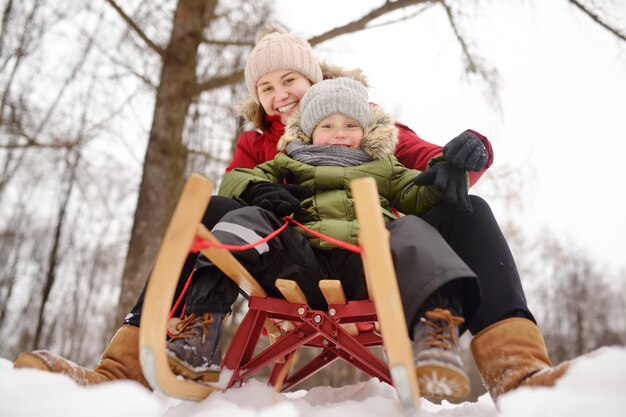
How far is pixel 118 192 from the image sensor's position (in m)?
5.25

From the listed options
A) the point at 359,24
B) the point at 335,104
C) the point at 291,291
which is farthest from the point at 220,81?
the point at 291,291

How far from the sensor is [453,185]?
46.1 inches

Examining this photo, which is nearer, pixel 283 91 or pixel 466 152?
pixel 466 152

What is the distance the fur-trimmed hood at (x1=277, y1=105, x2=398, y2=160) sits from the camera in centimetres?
149

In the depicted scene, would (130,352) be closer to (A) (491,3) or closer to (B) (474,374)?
(A) (491,3)

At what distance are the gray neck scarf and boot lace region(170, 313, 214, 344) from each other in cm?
62

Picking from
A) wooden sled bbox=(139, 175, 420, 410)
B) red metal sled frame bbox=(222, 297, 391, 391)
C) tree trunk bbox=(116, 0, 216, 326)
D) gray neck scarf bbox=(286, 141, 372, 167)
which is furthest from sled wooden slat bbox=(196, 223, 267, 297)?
tree trunk bbox=(116, 0, 216, 326)

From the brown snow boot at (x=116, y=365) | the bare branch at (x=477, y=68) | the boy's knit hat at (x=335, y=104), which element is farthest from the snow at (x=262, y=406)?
the bare branch at (x=477, y=68)

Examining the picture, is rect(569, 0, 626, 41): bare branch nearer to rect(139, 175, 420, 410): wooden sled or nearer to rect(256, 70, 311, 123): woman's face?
rect(256, 70, 311, 123): woman's face

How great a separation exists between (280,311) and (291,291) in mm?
142

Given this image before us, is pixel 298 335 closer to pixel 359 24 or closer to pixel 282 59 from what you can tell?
pixel 282 59

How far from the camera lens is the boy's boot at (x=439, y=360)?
88cm

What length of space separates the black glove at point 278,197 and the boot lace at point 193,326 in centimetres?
35

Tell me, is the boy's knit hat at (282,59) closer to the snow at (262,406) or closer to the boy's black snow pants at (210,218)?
the boy's black snow pants at (210,218)
